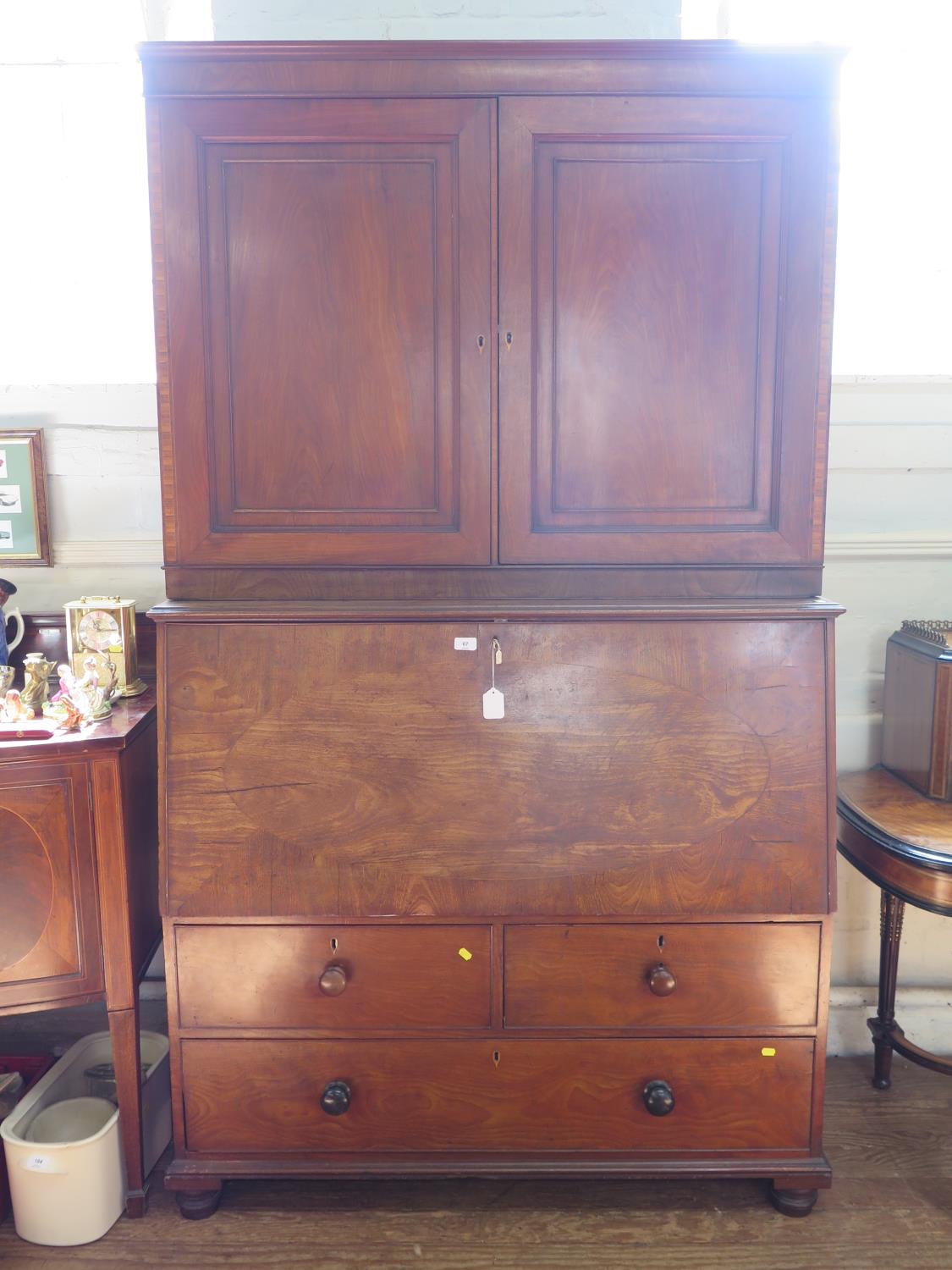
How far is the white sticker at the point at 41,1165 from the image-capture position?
189 centimetres

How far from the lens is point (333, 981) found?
1865 millimetres

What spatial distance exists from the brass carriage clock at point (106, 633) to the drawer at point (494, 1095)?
0.83 m

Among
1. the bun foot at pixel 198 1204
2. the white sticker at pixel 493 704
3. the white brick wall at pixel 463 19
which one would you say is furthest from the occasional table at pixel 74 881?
the white brick wall at pixel 463 19

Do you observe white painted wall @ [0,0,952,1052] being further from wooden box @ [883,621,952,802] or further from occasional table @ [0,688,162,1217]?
occasional table @ [0,688,162,1217]

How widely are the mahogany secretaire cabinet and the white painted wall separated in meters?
0.70

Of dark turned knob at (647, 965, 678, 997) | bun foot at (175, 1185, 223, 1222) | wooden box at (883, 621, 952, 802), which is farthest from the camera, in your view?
wooden box at (883, 621, 952, 802)

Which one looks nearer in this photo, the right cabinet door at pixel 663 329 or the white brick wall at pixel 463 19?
the right cabinet door at pixel 663 329

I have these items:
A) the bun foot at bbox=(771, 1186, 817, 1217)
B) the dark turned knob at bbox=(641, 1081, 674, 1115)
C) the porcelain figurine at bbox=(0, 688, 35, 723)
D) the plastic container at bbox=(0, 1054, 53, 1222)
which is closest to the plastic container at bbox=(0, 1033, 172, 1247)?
the plastic container at bbox=(0, 1054, 53, 1222)

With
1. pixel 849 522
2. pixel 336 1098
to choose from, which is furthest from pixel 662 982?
pixel 849 522

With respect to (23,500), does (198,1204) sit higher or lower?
lower

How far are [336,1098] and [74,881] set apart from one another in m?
0.68

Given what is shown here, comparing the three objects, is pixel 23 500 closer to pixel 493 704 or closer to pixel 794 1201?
pixel 493 704

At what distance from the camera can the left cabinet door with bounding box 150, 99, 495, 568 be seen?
1751mm

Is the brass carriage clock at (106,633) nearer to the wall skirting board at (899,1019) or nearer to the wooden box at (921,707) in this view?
the wooden box at (921,707)
